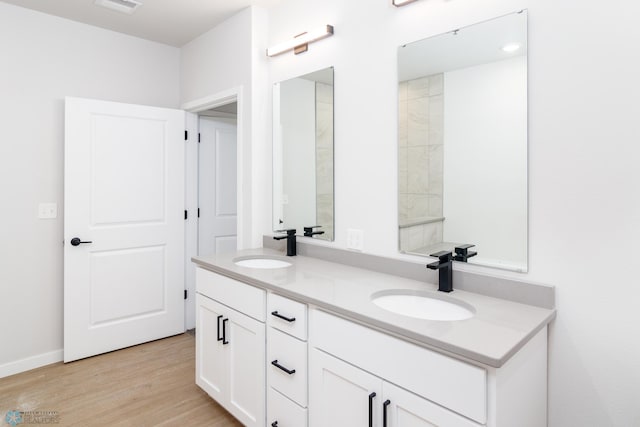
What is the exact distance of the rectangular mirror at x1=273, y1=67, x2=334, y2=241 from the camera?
2.24 meters

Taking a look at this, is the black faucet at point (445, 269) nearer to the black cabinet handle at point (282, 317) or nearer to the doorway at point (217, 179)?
the black cabinet handle at point (282, 317)

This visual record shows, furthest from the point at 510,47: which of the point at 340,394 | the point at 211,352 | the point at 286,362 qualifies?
the point at 211,352

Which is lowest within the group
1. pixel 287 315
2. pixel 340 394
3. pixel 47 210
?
pixel 340 394

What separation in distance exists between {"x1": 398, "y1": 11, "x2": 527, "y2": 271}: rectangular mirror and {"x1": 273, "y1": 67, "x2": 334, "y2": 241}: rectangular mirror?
1.71 feet

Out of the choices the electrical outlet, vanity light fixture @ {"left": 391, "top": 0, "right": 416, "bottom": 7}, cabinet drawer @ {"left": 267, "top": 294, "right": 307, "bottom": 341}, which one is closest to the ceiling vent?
vanity light fixture @ {"left": 391, "top": 0, "right": 416, "bottom": 7}

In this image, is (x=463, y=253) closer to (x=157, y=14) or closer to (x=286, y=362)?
(x=286, y=362)

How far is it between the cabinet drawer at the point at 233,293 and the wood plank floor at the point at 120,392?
681 millimetres

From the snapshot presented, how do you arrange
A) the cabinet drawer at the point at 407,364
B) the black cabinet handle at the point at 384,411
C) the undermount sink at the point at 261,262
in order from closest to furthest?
the cabinet drawer at the point at 407,364
the black cabinet handle at the point at 384,411
the undermount sink at the point at 261,262

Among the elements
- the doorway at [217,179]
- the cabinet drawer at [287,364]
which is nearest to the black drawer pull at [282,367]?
the cabinet drawer at [287,364]

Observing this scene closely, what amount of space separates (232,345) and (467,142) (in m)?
1.54

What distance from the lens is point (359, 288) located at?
5.34 ft

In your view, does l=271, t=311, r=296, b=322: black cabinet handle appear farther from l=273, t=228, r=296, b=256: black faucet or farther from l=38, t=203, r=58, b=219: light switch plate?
l=38, t=203, r=58, b=219: light switch plate

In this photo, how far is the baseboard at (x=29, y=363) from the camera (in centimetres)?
262

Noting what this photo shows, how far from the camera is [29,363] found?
8.91ft
